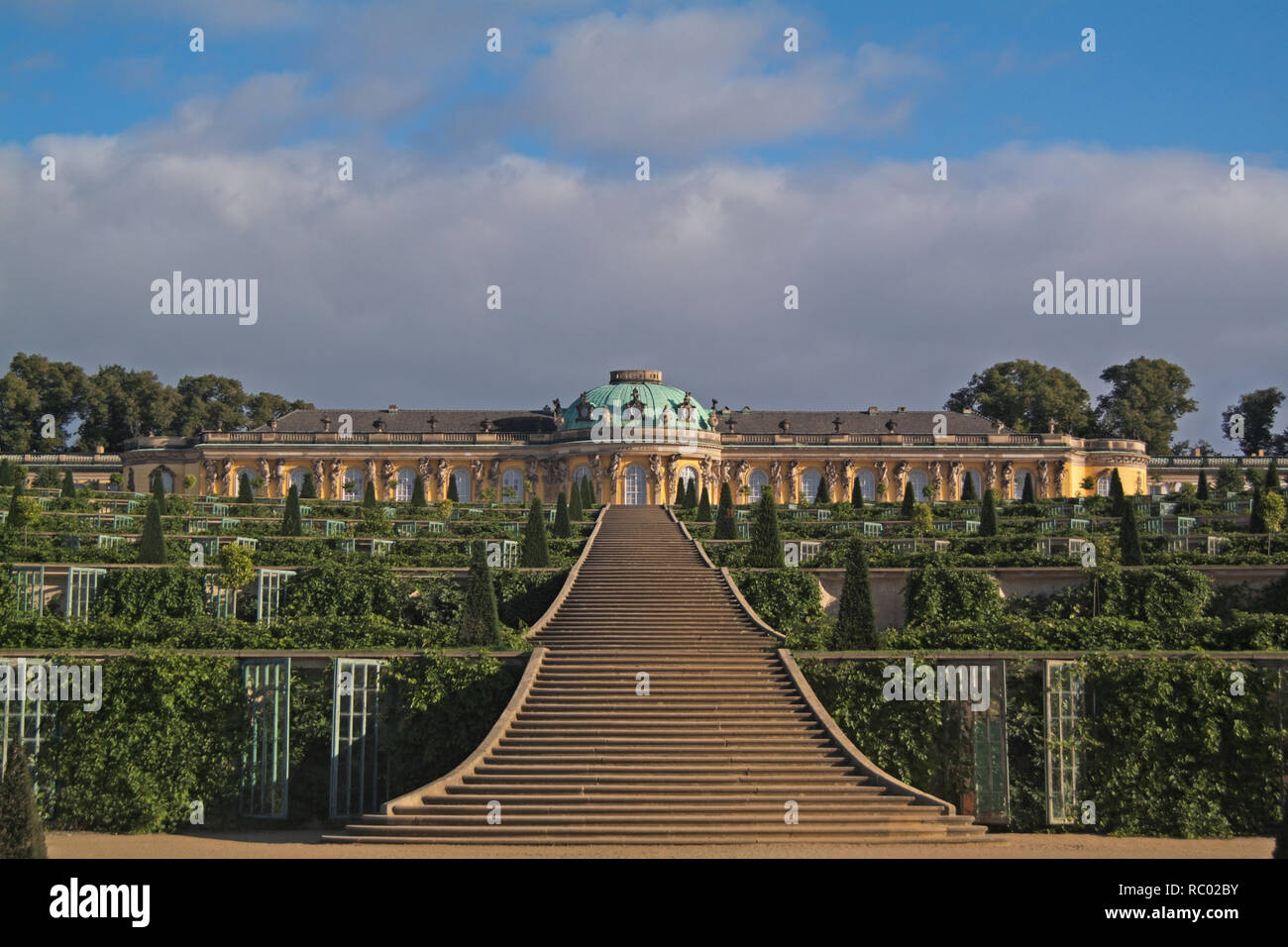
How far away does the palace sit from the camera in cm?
7125

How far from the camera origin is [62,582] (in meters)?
29.9

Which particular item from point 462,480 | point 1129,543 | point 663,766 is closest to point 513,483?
point 462,480

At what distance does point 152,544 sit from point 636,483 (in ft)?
128

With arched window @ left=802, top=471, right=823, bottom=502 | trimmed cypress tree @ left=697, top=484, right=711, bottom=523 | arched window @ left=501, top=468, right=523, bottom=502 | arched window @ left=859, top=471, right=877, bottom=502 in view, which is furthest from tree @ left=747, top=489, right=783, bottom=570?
arched window @ left=802, top=471, right=823, bottom=502

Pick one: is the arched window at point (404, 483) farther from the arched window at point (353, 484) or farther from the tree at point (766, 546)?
the tree at point (766, 546)

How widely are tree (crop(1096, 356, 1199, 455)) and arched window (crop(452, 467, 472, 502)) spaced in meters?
33.0

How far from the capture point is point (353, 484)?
72688 millimetres

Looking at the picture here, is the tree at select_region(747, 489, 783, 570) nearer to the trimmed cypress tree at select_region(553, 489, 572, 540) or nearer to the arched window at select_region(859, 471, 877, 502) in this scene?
the trimmed cypress tree at select_region(553, 489, 572, 540)

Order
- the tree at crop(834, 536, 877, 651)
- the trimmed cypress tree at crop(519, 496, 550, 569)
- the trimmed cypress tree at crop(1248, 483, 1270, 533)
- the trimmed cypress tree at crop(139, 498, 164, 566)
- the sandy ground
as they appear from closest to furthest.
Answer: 1. the sandy ground
2. the tree at crop(834, 536, 877, 651)
3. the trimmed cypress tree at crop(139, 498, 164, 566)
4. the trimmed cypress tree at crop(519, 496, 550, 569)
5. the trimmed cypress tree at crop(1248, 483, 1270, 533)

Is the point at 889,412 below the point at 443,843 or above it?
above

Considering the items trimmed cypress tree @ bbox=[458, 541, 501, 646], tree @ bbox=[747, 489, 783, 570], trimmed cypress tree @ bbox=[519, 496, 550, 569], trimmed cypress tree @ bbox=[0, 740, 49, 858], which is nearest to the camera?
trimmed cypress tree @ bbox=[0, 740, 49, 858]
